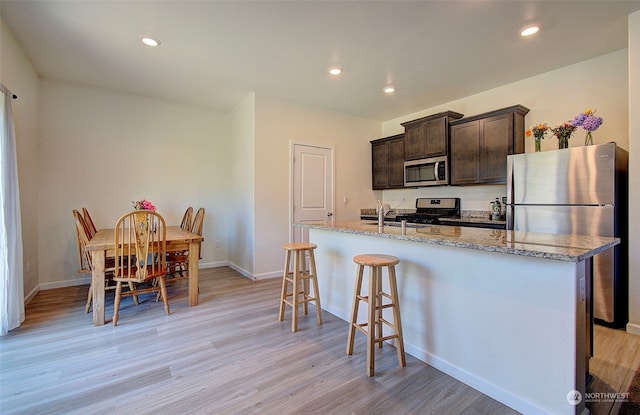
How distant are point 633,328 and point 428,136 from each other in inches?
119

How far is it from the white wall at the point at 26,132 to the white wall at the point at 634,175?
18.1 feet

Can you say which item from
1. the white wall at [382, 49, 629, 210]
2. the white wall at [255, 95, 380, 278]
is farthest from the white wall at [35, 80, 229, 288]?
the white wall at [382, 49, 629, 210]

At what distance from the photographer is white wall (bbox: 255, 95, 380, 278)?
4.28m

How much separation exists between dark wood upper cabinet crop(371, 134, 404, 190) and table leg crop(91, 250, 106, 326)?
13.9 feet

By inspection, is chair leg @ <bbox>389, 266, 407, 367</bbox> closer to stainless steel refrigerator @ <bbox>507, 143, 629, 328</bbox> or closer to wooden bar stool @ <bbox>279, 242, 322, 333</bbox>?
wooden bar stool @ <bbox>279, 242, 322, 333</bbox>

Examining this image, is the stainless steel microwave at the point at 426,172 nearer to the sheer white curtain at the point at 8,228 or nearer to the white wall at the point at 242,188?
the white wall at the point at 242,188

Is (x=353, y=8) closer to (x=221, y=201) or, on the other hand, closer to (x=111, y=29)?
(x=111, y=29)

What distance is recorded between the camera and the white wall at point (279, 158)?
4.28 m

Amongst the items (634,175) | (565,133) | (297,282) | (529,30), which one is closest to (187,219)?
(297,282)

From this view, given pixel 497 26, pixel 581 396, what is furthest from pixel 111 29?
pixel 581 396

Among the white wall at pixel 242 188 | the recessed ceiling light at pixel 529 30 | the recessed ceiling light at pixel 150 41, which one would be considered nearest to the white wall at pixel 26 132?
the recessed ceiling light at pixel 150 41

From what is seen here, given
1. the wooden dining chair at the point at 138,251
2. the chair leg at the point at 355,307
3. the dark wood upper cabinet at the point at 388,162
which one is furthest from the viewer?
the dark wood upper cabinet at the point at 388,162

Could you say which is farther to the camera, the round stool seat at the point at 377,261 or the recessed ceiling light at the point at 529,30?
the recessed ceiling light at the point at 529,30

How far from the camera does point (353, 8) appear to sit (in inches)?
91.2
